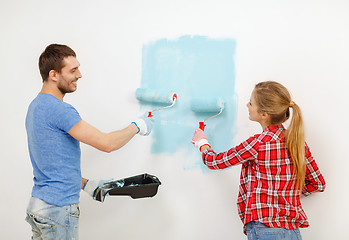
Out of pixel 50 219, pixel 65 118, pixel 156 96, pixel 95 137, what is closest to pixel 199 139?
pixel 156 96

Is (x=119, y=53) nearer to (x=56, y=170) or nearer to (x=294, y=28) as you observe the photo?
(x=56, y=170)

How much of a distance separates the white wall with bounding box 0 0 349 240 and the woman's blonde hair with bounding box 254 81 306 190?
285mm

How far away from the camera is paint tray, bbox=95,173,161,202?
1.48m

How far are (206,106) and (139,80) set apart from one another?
0.39 meters

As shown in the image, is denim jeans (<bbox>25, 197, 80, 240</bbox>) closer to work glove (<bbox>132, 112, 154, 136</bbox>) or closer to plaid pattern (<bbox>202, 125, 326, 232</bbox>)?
work glove (<bbox>132, 112, 154, 136</bbox>)

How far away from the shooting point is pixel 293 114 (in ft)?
4.31

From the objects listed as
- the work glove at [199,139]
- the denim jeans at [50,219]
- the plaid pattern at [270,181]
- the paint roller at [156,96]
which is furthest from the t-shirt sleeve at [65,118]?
the plaid pattern at [270,181]

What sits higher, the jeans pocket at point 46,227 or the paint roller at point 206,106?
the paint roller at point 206,106

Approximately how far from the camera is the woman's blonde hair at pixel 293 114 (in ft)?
4.25

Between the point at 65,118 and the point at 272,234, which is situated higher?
the point at 65,118

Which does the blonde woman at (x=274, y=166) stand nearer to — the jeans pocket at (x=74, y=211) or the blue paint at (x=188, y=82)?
the blue paint at (x=188, y=82)

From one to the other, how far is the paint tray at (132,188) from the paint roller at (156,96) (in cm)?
31

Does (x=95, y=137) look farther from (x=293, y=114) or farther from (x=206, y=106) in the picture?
(x=293, y=114)

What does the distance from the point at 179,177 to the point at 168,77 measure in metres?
0.50
